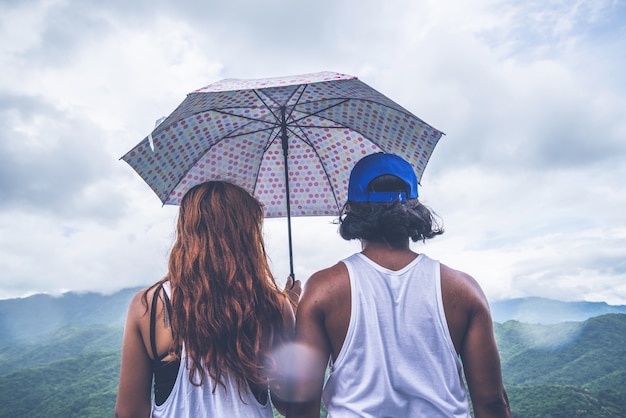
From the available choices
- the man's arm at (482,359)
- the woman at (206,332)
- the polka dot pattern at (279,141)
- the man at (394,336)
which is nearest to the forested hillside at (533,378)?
the polka dot pattern at (279,141)

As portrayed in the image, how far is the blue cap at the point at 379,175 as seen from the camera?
2.61 metres

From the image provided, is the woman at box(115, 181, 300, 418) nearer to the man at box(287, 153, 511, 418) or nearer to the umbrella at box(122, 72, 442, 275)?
the man at box(287, 153, 511, 418)

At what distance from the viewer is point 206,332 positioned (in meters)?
2.50

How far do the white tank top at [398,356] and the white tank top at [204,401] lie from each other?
1.69ft

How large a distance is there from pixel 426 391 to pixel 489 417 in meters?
0.43

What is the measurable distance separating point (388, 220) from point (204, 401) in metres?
1.38

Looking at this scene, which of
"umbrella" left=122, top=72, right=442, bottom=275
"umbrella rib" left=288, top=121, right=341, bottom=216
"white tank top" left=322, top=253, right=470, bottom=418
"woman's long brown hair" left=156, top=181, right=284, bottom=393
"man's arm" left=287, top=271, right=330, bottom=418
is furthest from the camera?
"umbrella rib" left=288, top=121, right=341, bottom=216

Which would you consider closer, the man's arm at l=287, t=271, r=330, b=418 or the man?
the man

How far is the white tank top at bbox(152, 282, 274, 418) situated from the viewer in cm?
251

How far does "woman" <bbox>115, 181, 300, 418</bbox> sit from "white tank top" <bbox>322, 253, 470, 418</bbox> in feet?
1.59

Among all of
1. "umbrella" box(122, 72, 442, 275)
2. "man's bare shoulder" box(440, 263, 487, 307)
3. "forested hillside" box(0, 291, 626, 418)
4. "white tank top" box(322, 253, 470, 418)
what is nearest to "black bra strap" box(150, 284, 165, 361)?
"white tank top" box(322, 253, 470, 418)

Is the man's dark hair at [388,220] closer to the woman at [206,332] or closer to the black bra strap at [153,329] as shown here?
the woman at [206,332]

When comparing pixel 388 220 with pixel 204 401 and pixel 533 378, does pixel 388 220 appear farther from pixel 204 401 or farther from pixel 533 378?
pixel 533 378

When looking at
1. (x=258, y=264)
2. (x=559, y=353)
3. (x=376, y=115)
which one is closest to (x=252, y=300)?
(x=258, y=264)
